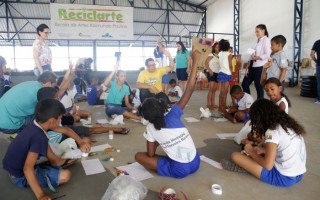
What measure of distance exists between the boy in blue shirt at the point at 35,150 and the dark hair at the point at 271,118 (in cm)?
145

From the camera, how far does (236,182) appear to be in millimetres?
1815

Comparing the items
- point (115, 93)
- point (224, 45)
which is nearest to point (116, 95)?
point (115, 93)

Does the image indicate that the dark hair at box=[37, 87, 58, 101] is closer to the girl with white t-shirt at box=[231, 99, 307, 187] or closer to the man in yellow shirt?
the girl with white t-shirt at box=[231, 99, 307, 187]

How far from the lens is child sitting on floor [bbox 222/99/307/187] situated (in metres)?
1.60

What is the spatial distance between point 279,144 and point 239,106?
2.20 m

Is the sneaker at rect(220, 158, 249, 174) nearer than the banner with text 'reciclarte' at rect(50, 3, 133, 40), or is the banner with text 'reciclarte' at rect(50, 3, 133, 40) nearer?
the sneaker at rect(220, 158, 249, 174)

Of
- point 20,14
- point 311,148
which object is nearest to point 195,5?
point 20,14

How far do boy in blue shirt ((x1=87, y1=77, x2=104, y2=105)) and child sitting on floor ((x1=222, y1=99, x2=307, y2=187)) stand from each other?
4485 millimetres

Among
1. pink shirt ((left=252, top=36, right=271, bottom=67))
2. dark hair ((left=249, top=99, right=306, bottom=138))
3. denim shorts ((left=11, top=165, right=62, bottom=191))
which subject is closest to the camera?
dark hair ((left=249, top=99, right=306, bottom=138))

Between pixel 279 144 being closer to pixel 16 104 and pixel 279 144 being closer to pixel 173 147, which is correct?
pixel 173 147

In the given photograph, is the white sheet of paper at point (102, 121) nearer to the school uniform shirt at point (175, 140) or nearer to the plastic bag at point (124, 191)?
the school uniform shirt at point (175, 140)

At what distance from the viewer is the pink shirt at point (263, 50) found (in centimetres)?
358

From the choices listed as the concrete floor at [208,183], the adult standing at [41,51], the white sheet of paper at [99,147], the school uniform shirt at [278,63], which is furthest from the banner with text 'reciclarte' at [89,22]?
the concrete floor at [208,183]

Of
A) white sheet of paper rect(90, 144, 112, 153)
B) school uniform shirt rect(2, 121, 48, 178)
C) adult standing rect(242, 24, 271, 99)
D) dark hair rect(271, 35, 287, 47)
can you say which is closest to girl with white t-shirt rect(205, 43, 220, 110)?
adult standing rect(242, 24, 271, 99)
